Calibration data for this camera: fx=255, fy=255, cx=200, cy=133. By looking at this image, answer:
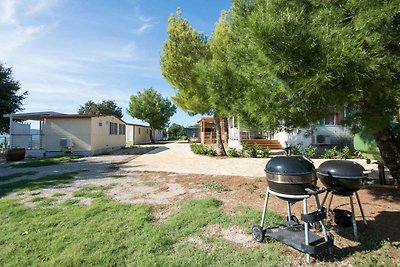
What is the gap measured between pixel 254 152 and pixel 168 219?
9.50 metres

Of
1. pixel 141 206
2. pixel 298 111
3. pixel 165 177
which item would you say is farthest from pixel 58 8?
pixel 298 111

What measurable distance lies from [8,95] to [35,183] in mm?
16441

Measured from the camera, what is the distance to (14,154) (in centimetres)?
1409

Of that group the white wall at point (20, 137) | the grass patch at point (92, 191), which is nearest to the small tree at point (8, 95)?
the white wall at point (20, 137)

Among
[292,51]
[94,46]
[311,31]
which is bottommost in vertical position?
[292,51]

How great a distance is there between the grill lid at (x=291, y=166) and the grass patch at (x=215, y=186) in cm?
306

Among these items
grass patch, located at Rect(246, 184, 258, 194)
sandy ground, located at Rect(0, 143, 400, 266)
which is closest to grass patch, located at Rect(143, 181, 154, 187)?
sandy ground, located at Rect(0, 143, 400, 266)

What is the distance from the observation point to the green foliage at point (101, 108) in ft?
161

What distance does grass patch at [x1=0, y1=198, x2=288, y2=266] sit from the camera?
3057 mm

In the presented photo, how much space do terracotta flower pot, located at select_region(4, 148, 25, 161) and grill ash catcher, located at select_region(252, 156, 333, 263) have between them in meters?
15.3

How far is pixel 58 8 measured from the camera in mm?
7723

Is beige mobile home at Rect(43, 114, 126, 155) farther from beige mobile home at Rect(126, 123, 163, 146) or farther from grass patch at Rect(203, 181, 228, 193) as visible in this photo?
beige mobile home at Rect(126, 123, 163, 146)

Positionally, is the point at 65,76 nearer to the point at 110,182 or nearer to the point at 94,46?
the point at 94,46

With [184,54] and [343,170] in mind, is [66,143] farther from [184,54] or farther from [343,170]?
[343,170]
